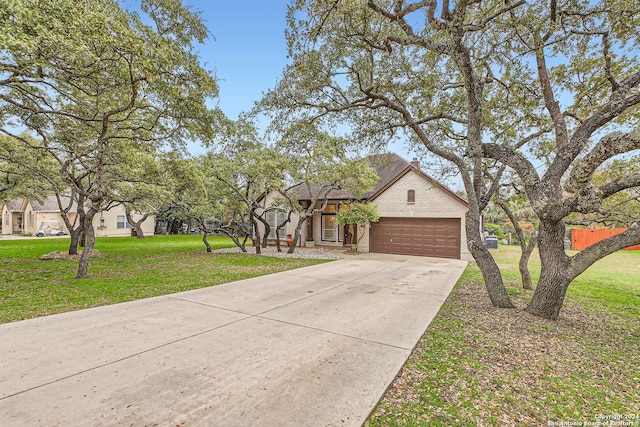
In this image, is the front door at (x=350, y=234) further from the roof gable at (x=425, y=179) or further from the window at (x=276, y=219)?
the window at (x=276, y=219)

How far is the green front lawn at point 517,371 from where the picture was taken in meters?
2.81

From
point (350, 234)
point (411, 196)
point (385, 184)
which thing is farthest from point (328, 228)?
point (411, 196)

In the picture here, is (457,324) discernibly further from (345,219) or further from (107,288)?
(345,219)

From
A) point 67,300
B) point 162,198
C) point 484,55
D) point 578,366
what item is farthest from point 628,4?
point 162,198

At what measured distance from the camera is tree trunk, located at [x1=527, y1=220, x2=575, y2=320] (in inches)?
212

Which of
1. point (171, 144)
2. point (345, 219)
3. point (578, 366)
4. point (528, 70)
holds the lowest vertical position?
point (578, 366)

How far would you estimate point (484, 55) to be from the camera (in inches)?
277

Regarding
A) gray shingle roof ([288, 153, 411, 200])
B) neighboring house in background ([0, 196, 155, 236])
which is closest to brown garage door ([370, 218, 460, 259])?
gray shingle roof ([288, 153, 411, 200])

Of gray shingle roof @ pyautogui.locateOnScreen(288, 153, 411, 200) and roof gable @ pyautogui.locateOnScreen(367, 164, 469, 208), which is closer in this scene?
roof gable @ pyautogui.locateOnScreen(367, 164, 469, 208)

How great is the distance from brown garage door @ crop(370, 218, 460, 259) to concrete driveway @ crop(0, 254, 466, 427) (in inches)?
374

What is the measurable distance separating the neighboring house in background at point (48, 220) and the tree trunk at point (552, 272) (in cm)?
3197

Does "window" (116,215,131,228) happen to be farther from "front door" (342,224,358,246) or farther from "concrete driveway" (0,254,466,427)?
"concrete driveway" (0,254,466,427)

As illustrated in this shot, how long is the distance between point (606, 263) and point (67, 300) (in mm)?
20848

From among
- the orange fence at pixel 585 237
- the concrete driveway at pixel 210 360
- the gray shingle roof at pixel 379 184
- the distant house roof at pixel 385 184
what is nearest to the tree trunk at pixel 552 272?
the concrete driveway at pixel 210 360
